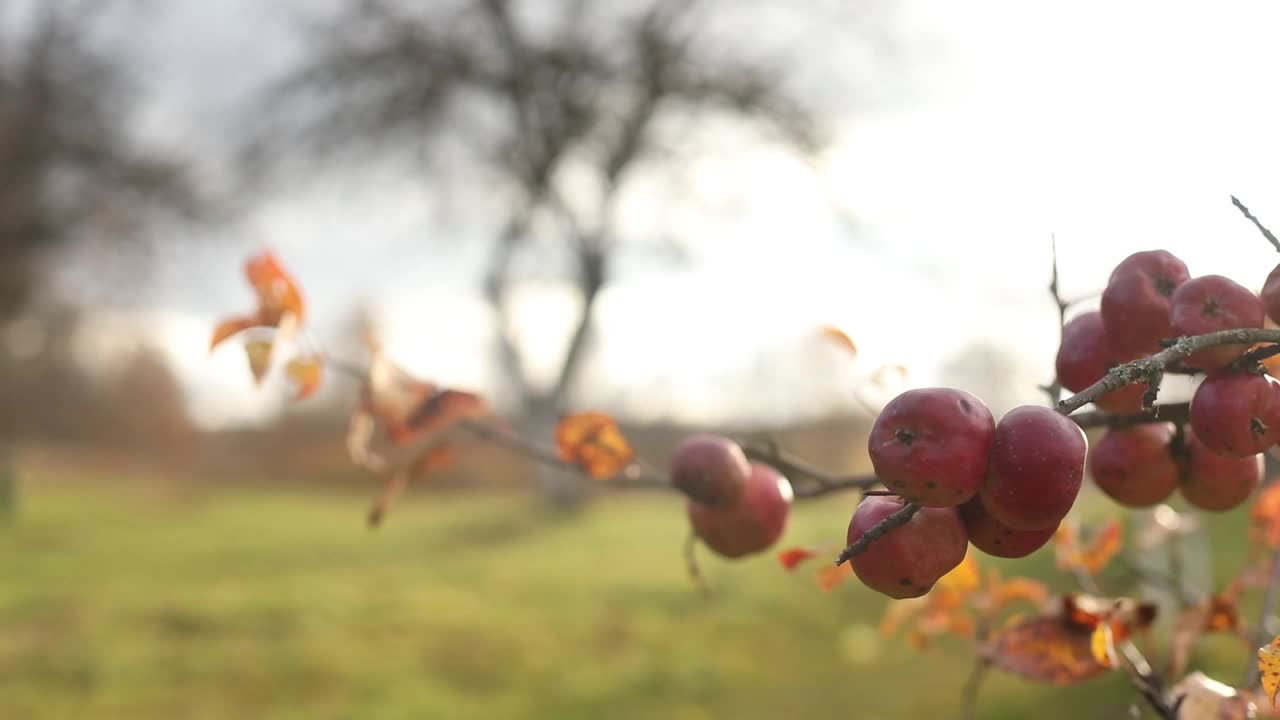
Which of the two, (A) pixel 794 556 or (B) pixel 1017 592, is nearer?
(A) pixel 794 556

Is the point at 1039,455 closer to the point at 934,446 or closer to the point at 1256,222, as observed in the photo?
the point at 934,446

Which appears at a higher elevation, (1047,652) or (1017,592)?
(1047,652)

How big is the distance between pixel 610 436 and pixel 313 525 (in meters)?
6.05

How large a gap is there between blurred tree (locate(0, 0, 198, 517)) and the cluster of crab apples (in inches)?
272

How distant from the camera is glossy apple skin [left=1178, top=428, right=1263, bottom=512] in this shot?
438 millimetres

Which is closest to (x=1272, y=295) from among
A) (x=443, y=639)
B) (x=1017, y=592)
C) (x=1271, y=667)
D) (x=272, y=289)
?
(x=1271, y=667)

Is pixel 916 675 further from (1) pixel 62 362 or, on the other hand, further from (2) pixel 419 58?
(1) pixel 62 362

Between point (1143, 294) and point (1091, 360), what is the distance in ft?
0.13

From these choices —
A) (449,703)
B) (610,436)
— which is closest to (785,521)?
(610,436)

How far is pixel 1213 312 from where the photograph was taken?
36 cm

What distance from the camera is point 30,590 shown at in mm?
3711

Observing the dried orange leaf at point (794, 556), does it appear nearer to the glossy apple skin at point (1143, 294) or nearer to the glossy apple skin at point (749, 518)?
the glossy apple skin at point (749, 518)

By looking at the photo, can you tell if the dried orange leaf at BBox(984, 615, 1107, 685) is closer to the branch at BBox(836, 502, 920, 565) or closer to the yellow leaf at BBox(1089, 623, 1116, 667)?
the yellow leaf at BBox(1089, 623, 1116, 667)

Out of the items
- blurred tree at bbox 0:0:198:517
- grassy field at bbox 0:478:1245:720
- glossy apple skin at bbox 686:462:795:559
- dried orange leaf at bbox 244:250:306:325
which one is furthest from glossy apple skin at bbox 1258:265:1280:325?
blurred tree at bbox 0:0:198:517
